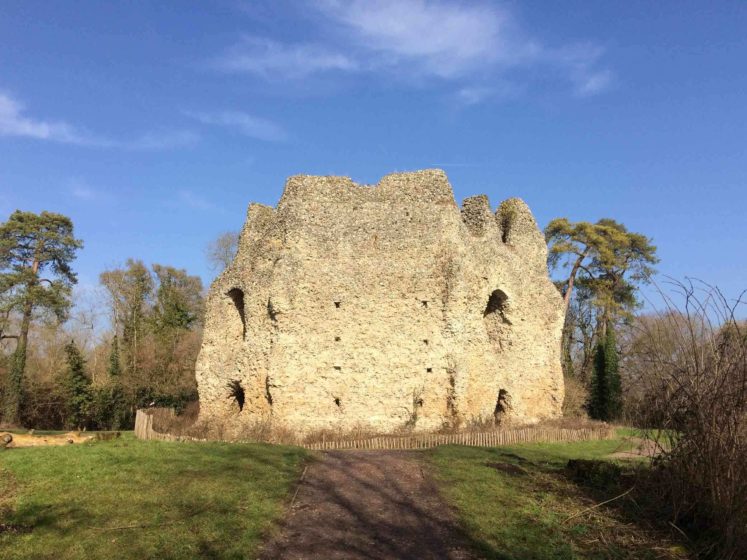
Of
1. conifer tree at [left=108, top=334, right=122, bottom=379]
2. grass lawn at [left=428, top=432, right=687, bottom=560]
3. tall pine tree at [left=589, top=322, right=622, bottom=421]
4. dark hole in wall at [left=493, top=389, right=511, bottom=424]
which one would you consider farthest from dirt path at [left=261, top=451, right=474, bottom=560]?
conifer tree at [left=108, top=334, right=122, bottom=379]

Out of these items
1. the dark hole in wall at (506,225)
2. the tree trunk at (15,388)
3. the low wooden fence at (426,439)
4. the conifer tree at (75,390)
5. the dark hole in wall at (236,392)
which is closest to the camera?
the low wooden fence at (426,439)

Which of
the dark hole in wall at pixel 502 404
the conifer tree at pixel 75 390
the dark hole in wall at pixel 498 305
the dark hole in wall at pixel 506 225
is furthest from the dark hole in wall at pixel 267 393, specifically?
the conifer tree at pixel 75 390

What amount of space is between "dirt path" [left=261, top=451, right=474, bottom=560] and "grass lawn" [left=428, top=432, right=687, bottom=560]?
0.47 metres

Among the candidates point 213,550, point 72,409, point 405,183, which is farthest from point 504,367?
point 72,409

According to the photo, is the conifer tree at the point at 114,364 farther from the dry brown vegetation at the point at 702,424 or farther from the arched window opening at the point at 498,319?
the dry brown vegetation at the point at 702,424

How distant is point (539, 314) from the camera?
2611 centimetres

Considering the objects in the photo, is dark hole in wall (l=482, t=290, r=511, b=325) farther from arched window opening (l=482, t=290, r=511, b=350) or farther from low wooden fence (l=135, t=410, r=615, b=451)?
low wooden fence (l=135, t=410, r=615, b=451)

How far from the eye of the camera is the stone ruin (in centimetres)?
2125

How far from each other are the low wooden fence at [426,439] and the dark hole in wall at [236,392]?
13.6ft

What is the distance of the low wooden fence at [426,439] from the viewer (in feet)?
58.3

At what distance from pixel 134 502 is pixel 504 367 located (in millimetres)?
17153

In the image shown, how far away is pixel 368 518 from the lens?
1006cm

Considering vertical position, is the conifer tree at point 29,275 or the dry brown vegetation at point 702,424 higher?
the conifer tree at point 29,275

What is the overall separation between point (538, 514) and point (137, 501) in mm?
6756
